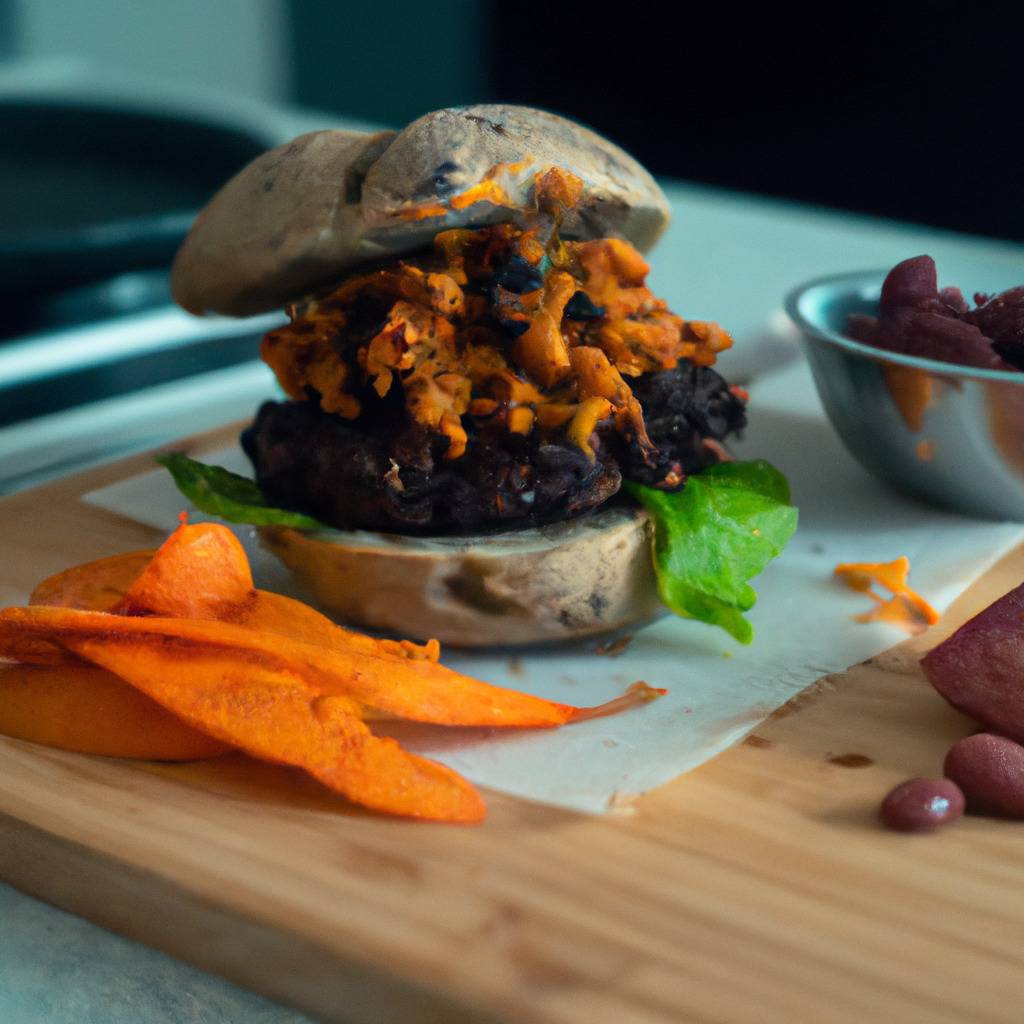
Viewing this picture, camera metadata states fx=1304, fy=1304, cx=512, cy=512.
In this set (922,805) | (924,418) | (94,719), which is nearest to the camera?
(922,805)

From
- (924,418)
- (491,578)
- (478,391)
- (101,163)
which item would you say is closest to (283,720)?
(491,578)

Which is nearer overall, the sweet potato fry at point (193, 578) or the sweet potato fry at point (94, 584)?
the sweet potato fry at point (193, 578)

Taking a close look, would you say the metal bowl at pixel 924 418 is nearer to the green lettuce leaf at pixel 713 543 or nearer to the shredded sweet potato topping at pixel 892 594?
the shredded sweet potato topping at pixel 892 594

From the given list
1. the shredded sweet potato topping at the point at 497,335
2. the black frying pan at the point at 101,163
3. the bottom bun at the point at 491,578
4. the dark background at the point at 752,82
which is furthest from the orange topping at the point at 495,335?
the dark background at the point at 752,82

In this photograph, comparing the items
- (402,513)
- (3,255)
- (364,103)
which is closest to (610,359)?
(402,513)

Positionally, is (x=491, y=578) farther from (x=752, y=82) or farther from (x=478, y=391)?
(x=752, y=82)

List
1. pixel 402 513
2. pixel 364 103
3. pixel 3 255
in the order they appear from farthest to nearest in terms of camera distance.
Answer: pixel 364 103 < pixel 3 255 < pixel 402 513

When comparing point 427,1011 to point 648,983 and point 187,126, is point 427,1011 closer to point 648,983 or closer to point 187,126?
point 648,983
